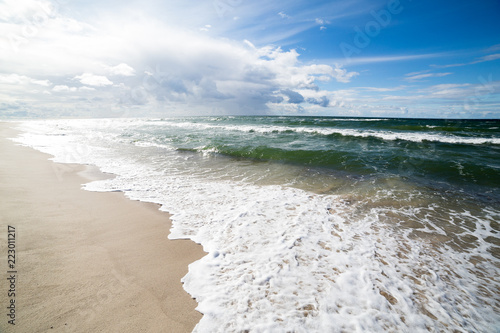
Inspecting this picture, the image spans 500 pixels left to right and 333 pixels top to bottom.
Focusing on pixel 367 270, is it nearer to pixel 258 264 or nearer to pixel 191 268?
pixel 258 264

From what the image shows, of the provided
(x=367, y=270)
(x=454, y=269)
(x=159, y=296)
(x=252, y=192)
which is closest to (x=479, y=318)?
(x=454, y=269)

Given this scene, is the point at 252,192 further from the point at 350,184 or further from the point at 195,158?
the point at 195,158

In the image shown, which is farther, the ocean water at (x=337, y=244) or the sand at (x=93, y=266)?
the ocean water at (x=337, y=244)

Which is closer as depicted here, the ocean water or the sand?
the sand

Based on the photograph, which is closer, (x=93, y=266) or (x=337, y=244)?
(x=93, y=266)

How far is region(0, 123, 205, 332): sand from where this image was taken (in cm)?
237

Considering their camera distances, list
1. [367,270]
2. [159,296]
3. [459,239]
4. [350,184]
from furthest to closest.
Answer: [350,184] → [459,239] → [367,270] → [159,296]

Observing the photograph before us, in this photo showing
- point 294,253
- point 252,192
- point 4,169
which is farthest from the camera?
point 4,169

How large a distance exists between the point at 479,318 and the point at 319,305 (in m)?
1.95

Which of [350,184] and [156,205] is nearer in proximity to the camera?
[156,205]

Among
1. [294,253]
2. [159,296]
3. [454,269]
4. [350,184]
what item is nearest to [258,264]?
[294,253]

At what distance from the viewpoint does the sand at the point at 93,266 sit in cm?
237

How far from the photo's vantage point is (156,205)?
558cm

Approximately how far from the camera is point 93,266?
3.20m
